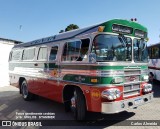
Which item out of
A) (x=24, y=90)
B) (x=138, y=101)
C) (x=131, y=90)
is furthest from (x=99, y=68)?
(x=24, y=90)

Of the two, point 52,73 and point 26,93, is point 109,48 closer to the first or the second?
point 52,73

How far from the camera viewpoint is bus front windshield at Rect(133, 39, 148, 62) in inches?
302

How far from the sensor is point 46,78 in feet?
30.8

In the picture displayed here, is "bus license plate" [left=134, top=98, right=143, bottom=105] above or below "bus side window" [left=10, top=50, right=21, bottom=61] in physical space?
below

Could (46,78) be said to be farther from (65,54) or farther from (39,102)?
(39,102)

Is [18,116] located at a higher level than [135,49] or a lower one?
lower

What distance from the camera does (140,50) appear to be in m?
7.98

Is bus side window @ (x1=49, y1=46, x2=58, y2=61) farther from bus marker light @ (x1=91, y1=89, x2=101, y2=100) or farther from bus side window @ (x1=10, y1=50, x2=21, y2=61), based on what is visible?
bus side window @ (x1=10, y1=50, x2=21, y2=61)

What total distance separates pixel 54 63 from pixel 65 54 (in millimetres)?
787

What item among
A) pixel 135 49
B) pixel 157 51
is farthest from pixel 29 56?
pixel 157 51

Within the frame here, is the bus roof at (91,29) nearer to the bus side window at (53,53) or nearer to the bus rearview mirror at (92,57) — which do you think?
the bus side window at (53,53)

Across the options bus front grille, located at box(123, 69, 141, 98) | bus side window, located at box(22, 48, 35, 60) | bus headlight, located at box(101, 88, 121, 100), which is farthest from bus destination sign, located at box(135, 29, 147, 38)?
bus side window, located at box(22, 48, 35, 60)

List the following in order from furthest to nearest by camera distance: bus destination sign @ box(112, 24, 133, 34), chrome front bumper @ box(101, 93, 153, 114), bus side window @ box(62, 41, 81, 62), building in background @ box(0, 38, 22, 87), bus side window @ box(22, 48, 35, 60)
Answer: building in background @ box(0, 38, 22, 87), bus side window @ box(22, 48, 35, 60), bus side window @ box(62, 41, 81, 62), bus destination sign @ box(112, 24, 133, 34), chrome front bumper @ box(101, 93, 153, 114)

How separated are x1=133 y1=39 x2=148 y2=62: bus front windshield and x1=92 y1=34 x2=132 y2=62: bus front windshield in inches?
27.9
